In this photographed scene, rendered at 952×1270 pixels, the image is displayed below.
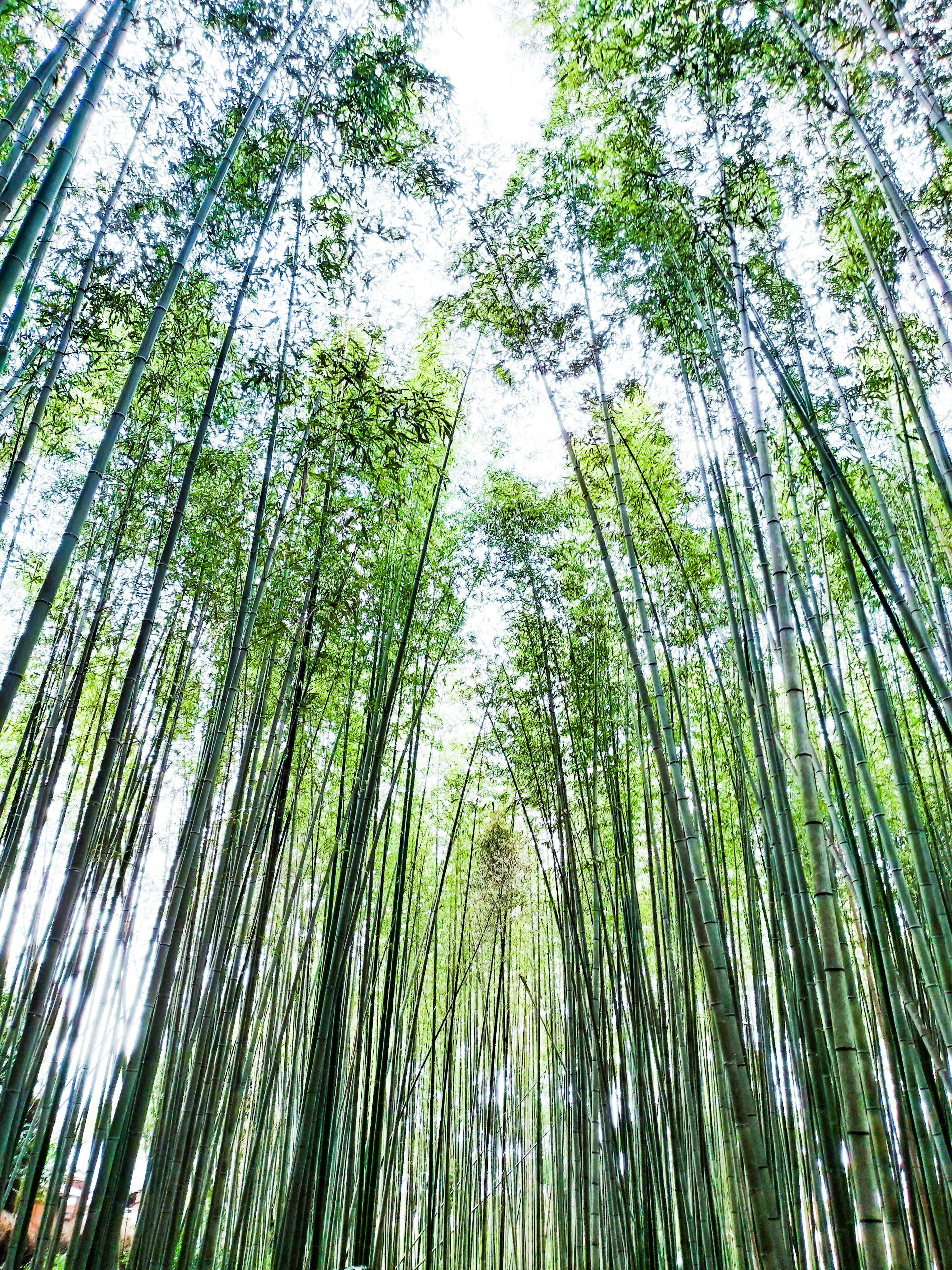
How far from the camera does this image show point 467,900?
5.70 m

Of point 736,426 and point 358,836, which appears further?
point 358,836

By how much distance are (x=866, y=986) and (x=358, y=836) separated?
4.88m

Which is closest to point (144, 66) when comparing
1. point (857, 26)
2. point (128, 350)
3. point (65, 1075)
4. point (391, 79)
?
point (391, 79)

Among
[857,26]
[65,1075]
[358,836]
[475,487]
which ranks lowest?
[65,1075]

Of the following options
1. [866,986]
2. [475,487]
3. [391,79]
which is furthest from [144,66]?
[866,986]

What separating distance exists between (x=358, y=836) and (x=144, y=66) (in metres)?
3.09

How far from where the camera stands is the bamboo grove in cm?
233

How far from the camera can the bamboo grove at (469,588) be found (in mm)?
2328

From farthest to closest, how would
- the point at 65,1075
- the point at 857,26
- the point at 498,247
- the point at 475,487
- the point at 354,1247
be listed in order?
the point at 475,487 → the point at 498,247 → the point at 65,1075 → the point at 857,26 → the point at 354,1247

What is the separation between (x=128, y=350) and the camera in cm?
394

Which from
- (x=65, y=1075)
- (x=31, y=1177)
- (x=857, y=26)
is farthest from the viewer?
(x=65, y=1075)

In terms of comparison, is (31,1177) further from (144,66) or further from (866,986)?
(866,986)

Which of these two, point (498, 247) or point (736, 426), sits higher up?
point (498, 247)

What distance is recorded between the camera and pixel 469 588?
526 cm
